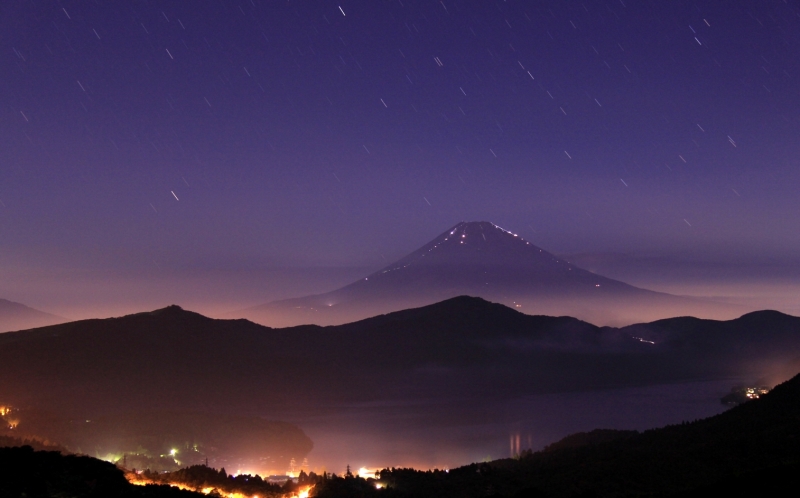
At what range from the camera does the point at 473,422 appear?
303ft

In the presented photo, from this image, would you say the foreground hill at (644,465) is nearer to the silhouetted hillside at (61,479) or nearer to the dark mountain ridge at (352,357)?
the silhouetted hillside at (61,479)

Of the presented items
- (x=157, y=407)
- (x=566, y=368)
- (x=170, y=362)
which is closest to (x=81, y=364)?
(x=170, y=362)

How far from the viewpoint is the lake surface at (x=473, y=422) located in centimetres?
6594

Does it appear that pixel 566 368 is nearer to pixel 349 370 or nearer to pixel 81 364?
pixel 349 370

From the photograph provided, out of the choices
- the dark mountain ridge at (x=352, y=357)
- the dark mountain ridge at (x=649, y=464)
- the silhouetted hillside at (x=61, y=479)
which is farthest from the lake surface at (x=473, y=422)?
the silhouetted hillside at (x=61, y=479)

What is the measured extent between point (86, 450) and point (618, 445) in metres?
45.3

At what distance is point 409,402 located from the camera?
115625 mm

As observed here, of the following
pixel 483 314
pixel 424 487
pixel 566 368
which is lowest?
pixel 424 487

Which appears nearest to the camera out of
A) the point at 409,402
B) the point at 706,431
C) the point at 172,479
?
the point at 172,479

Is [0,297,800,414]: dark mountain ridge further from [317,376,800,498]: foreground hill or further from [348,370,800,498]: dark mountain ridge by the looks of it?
[348,370,800,498]: dark mountain ridge

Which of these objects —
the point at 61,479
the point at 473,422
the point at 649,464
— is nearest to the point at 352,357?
the point at 473,422

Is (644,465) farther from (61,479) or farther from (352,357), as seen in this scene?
(352,357)

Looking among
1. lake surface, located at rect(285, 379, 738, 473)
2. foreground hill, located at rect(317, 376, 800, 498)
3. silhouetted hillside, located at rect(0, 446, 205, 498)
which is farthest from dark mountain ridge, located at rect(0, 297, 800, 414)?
silhouetted hillside, located at rect(0, 446, 205, 498)

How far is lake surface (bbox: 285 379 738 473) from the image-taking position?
65.9m
